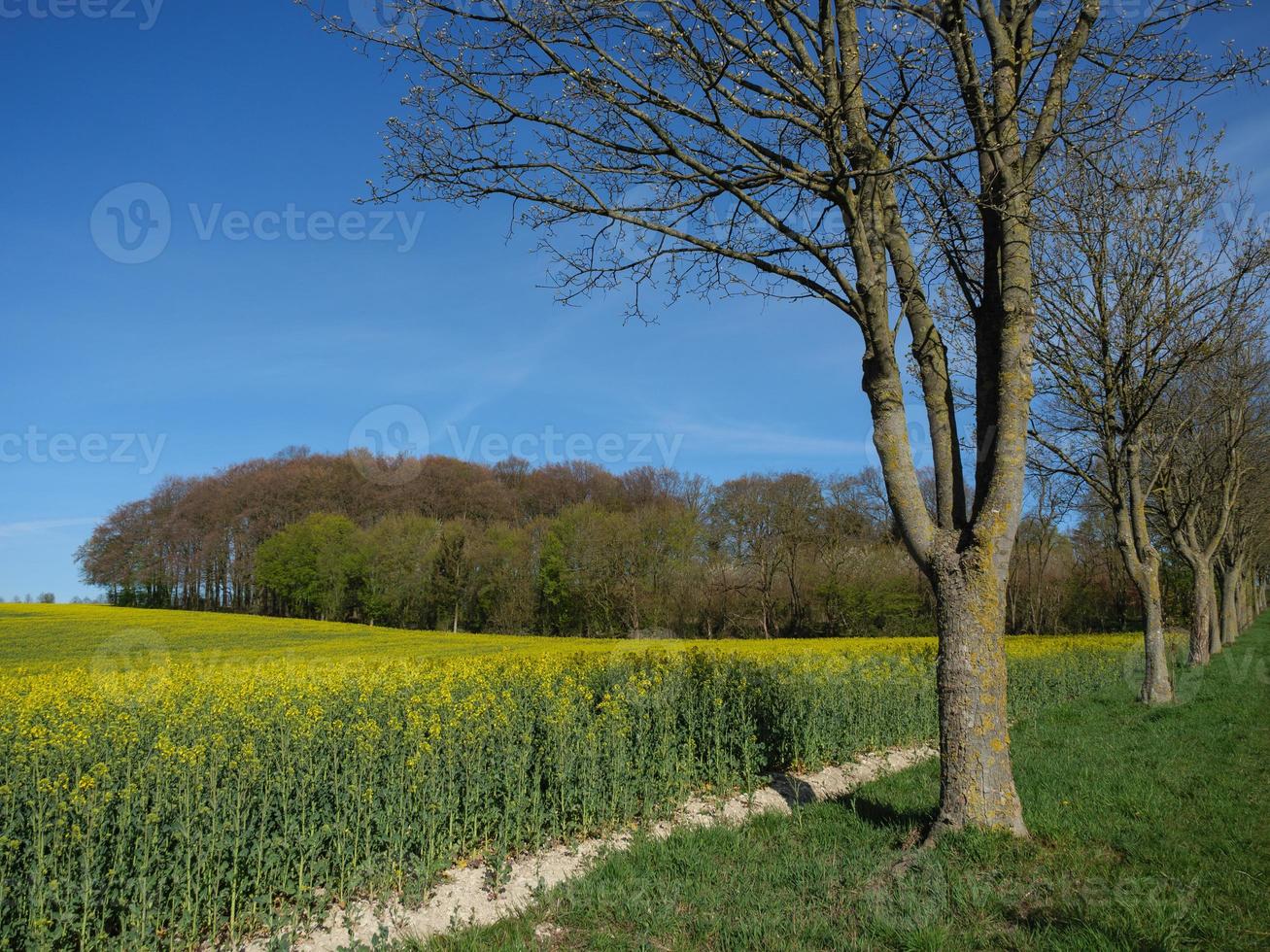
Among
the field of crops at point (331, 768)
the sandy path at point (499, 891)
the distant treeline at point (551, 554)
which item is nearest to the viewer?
the field of crops at point (331, 768)

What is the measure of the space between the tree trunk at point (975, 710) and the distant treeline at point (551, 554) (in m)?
35.1

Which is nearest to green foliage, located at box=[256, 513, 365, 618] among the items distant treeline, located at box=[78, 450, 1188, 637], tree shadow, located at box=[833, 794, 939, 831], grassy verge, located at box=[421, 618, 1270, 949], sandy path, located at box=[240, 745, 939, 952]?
distant treeline, located at box=[78, 450, 1188, 637]

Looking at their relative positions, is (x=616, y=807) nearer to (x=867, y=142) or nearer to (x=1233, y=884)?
(x=1233, y=884)

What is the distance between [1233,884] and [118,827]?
21.7ft

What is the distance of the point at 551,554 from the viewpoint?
151ft

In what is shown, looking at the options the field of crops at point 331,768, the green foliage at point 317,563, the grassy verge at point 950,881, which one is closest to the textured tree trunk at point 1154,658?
the field of crops at point 331,768

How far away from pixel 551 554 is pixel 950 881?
42265 mm

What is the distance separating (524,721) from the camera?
677 centimetres

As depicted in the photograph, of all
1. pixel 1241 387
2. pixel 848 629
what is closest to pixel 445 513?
pixel 848 629

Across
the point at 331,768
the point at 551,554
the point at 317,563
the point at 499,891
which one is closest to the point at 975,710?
the point at 499,891

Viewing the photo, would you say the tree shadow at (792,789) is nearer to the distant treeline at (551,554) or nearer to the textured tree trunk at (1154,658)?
the textured tree trunk at (1154,658)

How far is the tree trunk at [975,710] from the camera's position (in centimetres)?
514

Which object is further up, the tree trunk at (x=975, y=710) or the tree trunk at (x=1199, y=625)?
the tree trunk at (x=975, y=710)

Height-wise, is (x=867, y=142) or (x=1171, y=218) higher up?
(x=1171, y=218)
